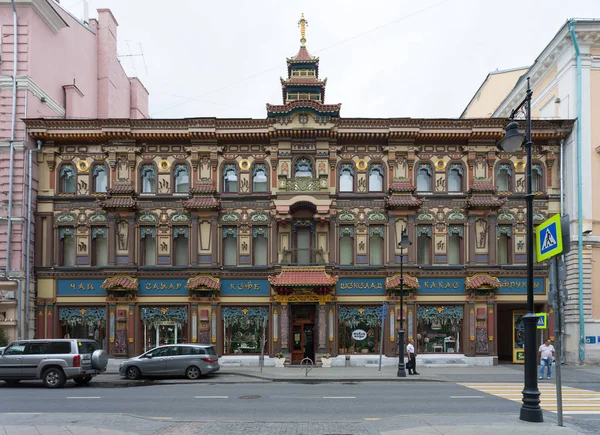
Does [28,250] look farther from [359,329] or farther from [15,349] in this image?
[359,329]

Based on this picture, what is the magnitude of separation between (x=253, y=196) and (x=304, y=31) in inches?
396

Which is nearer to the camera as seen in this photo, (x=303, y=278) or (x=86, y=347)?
(x=86, y=347)

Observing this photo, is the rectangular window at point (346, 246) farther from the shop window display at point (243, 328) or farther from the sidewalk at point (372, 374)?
the sidewalk at point (372, 374)

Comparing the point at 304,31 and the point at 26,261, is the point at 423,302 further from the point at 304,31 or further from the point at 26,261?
the point at 26,261

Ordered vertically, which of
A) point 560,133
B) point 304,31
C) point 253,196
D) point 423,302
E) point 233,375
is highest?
point 304,31

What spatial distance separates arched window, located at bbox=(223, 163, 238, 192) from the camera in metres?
31.4

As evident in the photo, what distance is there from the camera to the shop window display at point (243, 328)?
30.7 m

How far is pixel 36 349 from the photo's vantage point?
22609 millimetres

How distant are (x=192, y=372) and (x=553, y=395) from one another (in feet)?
44.3

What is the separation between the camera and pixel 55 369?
22.2 metres

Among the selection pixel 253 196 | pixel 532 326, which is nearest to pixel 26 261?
pixel 253 196

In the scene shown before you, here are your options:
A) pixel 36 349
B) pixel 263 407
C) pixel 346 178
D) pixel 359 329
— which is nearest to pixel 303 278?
pixel 359 329

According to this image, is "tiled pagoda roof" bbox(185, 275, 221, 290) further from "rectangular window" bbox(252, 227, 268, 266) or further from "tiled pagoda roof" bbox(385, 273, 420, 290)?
"tiled pagoda roof" bbox(385, 273, 420, 290)

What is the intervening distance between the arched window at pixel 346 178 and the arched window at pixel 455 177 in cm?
497
